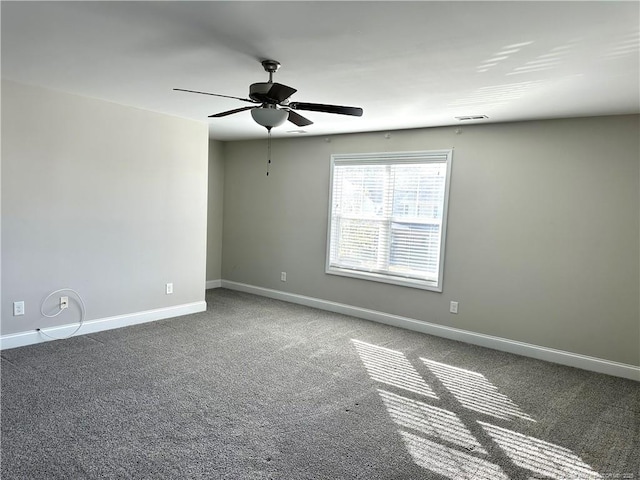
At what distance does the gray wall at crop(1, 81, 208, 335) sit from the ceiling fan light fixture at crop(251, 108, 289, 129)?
221 centimetres

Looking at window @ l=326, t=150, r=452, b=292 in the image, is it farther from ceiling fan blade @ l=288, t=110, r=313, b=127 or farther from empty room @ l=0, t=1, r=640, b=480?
ceiling fan blade @ l=288, t=110, r=313, b=127

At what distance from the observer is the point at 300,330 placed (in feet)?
15.8

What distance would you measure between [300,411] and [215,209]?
4.41m

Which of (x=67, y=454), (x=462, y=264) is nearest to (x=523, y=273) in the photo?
(x=462, y=264)

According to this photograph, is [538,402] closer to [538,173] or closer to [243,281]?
[538,173]

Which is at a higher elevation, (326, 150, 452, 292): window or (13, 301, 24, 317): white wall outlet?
(326, 150, 452, 292): window

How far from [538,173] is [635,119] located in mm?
862

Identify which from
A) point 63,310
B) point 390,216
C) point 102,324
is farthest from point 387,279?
point 63,310

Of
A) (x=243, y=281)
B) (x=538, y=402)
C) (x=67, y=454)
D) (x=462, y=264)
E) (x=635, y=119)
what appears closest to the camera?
(x=67, y=454)

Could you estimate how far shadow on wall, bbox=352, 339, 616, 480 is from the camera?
241 cm

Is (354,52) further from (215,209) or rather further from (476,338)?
(215,209)

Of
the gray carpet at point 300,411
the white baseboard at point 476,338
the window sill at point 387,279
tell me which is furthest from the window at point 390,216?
the gray carpet at point 300,411

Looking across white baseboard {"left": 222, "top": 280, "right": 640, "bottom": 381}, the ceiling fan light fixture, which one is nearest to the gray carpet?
white baseboard {"left": 222, "top": 280, "right": 640, "bottom": 381}

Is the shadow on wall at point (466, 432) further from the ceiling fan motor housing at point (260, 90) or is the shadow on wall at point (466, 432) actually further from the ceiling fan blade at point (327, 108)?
the ceiling fan motor housing at point (260, 90)
